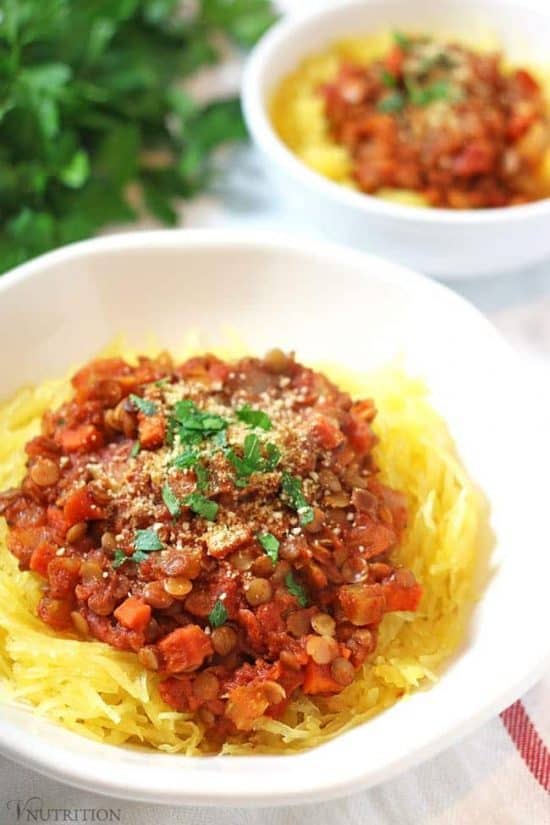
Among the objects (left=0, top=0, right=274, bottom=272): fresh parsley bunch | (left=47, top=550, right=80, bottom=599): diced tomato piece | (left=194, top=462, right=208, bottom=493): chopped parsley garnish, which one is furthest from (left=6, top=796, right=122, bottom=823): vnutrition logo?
(left=0, top=0, right=274, bottom=272): fresh parsley bunch

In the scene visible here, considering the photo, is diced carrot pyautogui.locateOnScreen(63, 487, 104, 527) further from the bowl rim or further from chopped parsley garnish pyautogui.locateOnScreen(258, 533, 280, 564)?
the bowl rim

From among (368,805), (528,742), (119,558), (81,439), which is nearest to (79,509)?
(119,558)

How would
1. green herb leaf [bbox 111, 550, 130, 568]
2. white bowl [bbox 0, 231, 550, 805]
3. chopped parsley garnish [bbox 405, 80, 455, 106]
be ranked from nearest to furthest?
white bowl [bbox 0, 231, 550, 805], green herb leaf [bbox 111, 550, 130, 568], chopped parsley garnish [bbox 405, 80, 455, 106]

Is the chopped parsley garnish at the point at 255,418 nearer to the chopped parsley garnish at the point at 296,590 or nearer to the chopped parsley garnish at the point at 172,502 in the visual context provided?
the chopped parsley garnish at the point at 172,502

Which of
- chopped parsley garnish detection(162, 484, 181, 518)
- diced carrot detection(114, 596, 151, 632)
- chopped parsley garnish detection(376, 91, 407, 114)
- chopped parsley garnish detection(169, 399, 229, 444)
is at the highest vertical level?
chopped parsley garnish detection(169, 399, 229, 444)

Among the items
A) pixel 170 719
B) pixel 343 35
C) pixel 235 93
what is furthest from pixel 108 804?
pixel 343 35

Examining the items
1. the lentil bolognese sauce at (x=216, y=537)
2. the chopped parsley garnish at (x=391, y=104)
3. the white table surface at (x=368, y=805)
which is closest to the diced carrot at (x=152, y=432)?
the lentil bolognese sauce at (x=216, y=537)
